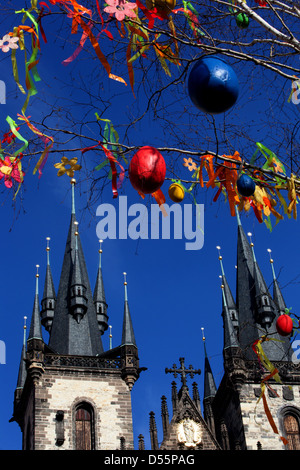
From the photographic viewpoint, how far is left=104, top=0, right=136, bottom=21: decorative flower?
575 cm

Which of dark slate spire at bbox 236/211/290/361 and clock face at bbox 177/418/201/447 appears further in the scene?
dark slate spire at bbox 236/211/290/361

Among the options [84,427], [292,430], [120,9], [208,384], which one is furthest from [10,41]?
[208,384]

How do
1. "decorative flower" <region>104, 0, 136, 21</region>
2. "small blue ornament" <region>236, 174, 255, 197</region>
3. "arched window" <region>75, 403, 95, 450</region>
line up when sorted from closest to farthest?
1. "decorative flower" <region>104, 0, 136, 21</region>
2. "small blue ornament" <region>236, 174, 255, 197</region>
3. "arched window" <region>75, 403, 95, 450</region>

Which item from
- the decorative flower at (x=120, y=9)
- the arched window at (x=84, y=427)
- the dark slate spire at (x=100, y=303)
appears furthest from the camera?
the dark slate spire at (x=100, y=303)

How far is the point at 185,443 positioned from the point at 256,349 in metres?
22.6

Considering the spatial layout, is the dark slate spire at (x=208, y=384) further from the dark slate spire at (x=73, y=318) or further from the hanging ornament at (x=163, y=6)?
the hanging ornament at (x=163, y=6)

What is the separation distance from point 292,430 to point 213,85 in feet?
80.6

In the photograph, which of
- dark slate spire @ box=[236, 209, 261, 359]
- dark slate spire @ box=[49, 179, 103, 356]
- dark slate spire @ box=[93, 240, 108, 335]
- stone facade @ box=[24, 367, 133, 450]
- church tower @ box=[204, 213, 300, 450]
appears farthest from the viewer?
dark slate spire @ box=[236, 209, 261, 359]

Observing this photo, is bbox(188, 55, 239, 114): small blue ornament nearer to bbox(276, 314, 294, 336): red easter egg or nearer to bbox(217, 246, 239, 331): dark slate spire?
bbox(276, 314, 294, 336): red easter egg

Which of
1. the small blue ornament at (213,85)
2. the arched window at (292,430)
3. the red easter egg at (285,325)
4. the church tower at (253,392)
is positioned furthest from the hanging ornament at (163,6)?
the arched window at (292,430)

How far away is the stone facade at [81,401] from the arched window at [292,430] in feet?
18.1

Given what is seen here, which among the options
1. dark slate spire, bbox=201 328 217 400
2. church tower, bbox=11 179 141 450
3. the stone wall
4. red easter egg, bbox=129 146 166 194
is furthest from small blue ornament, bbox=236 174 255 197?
dark slate spire, bbox=201 328 217 400

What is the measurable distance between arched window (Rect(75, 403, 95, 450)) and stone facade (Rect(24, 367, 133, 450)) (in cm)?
17

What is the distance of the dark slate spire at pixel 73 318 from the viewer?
96.3 ft
